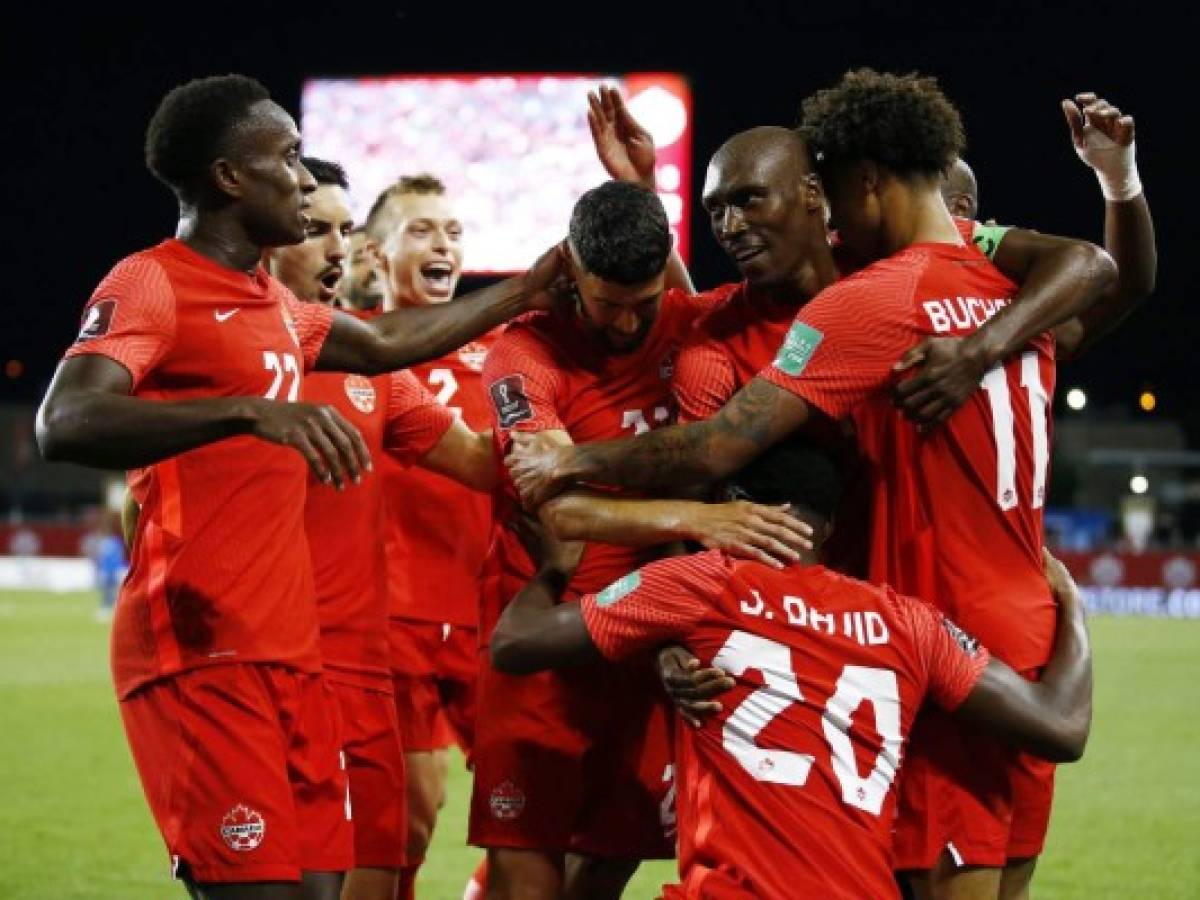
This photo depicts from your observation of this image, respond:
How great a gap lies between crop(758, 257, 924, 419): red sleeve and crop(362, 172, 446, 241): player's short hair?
11.4ft

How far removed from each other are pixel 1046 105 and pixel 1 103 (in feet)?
103

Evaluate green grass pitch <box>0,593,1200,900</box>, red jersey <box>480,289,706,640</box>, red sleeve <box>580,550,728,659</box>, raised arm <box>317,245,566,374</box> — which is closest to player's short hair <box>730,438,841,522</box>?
red sleeve <box>580,550,728,659</box>

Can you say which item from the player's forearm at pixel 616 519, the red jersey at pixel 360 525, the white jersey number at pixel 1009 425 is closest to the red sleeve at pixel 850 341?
the white jersey number at pixel 1009 425

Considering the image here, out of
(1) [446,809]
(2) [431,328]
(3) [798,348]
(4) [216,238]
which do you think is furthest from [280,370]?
(1) [446,809]

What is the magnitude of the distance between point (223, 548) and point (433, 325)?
1200 millimetres

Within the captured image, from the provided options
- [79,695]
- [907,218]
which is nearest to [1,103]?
[79,695]

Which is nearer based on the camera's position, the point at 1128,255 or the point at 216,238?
the point at 216,238

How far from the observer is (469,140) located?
27.8 metres

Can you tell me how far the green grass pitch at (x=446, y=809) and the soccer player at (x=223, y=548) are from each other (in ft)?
13.1

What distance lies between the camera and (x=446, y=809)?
36.8 ft

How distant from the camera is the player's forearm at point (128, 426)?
12.9ft

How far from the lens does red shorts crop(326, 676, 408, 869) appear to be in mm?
5828

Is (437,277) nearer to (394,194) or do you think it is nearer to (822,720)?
(394,194)

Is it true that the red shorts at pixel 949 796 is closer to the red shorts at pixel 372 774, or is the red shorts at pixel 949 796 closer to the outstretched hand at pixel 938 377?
the outstretched hand at pixel 938 377
